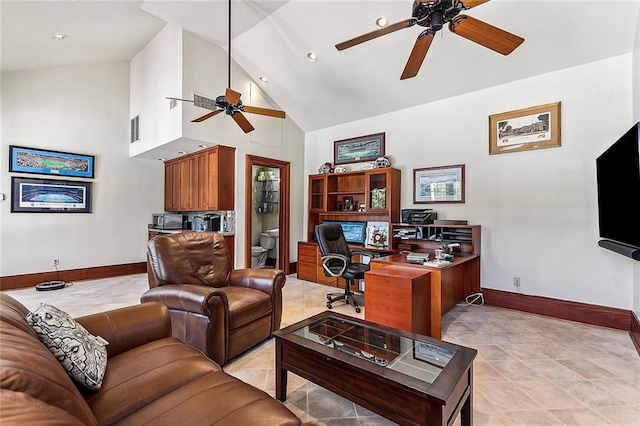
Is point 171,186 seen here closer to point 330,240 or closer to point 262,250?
point 262,250

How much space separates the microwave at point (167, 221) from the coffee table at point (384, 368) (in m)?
4.56

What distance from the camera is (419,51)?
2.36 metres

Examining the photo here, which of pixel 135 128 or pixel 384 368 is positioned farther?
pixel 135 128

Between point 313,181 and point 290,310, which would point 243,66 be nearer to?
→ point 313,181

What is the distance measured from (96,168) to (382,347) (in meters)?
5.81

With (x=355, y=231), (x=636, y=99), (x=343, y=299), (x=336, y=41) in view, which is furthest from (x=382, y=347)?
(x=336, y=41)

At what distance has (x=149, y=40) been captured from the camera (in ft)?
16.2

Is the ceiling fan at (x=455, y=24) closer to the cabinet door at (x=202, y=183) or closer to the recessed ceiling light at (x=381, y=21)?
the recessed ceiling light at (x=381, y=21)

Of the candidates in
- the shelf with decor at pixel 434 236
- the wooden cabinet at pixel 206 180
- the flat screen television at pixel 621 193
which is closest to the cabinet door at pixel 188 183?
the wooden cabinet at pixel 206 180

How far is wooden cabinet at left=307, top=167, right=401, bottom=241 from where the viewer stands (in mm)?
4672

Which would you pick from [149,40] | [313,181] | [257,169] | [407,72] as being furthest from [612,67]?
[149,40]

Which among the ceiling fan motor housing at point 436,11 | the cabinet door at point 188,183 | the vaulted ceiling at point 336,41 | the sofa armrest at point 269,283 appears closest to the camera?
the ceiling fan motor housing at point 436,11

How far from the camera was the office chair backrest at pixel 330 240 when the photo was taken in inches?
Answer: 155

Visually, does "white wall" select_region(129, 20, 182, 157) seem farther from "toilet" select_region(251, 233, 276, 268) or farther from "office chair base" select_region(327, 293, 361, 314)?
"office chair base" select_region(327, 293, 361, 314)
